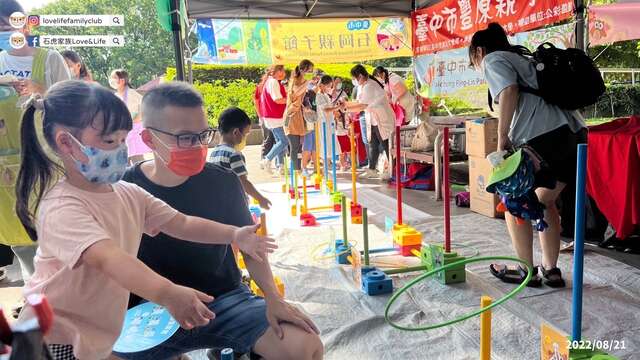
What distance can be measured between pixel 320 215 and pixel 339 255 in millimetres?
1490

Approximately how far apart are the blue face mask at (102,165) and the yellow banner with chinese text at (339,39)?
246 inches

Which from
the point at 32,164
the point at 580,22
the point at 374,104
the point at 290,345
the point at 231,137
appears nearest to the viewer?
the point at 32,164

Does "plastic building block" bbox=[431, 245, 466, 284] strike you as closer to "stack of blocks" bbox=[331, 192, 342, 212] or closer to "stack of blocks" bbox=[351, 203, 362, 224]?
"stack of blocks" bbox=[351, 203, 362, 224]

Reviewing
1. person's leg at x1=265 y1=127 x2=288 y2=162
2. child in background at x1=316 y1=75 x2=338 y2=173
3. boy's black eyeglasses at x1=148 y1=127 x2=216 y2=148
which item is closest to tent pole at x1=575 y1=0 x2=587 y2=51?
child in background at x1=316 y1=75 x2=338 y2=173

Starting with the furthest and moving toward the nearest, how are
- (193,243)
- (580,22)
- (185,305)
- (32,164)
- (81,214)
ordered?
(580,22) → (193,243) → (32,164) → (81,214) → (185,305)

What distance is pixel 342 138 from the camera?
25.6ft

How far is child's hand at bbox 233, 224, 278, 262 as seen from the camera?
1317mm

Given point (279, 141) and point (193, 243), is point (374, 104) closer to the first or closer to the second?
point (279, 141)

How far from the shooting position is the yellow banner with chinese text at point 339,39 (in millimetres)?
7258

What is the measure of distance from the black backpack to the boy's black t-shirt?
186 centimetres

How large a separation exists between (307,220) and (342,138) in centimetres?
332

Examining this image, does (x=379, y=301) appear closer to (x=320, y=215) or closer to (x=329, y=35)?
(x=320, y=215)

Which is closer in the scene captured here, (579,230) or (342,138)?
(579,230)

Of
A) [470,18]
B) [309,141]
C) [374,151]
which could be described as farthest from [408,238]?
[309,141]
